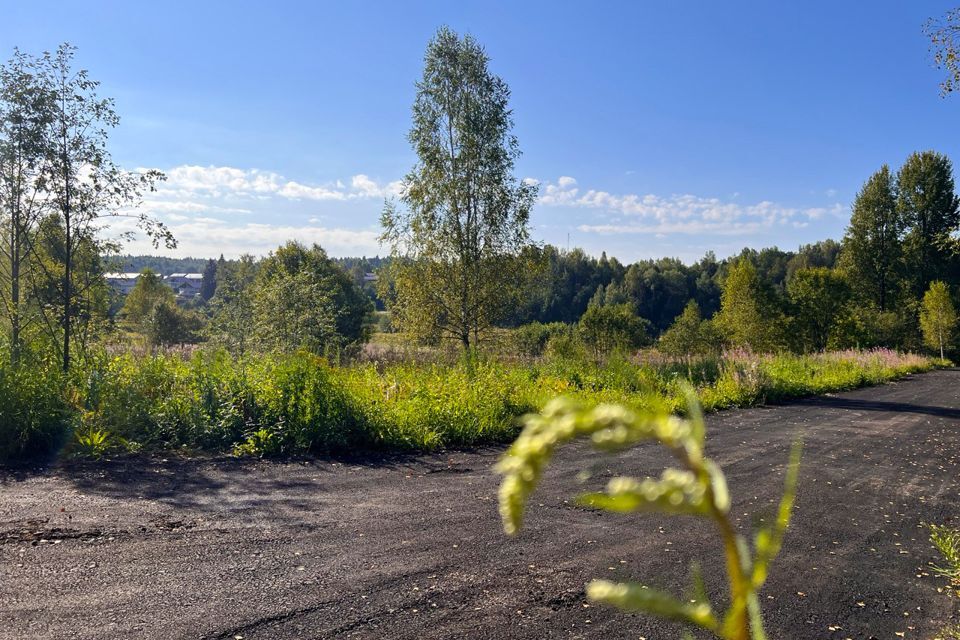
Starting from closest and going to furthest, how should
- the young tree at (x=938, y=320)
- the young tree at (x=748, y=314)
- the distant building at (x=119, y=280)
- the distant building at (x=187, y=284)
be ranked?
the distant building at (x=119, y=280) < the young tree at (x=748, y=314) < the young tree at (x=938, y=320) < the distant building at (x=187, y=284)

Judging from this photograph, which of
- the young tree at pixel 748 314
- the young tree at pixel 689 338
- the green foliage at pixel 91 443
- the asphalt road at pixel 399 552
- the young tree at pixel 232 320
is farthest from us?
the young tree at pixel 689 338

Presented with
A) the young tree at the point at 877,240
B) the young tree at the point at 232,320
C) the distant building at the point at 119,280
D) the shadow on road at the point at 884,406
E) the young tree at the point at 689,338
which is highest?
the young tree at the point at 877,240

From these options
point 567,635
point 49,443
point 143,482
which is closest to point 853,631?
point 567,635

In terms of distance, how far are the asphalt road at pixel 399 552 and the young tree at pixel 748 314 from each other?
969 inches

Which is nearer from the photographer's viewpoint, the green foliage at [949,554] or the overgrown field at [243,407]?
the green foliage at [949,554]

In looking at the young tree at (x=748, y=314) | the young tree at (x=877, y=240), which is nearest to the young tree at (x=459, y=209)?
the young tree at (x=748, y=314)

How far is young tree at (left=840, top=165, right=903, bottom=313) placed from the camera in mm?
42219

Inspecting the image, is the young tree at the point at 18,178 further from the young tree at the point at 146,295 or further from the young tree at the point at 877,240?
the young tree at the point at 877,240

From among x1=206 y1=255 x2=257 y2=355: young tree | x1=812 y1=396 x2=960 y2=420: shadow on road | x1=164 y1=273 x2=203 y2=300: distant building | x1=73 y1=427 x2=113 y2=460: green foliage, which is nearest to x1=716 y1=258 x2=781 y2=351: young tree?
x1=812 y1=396 x2=960 y2=420: shadow on road

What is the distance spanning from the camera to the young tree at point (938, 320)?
3466cm

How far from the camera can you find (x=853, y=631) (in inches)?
154

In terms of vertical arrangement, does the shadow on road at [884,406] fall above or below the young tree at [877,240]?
below

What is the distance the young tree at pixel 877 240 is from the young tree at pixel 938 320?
248 inches

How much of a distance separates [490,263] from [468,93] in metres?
5.05
